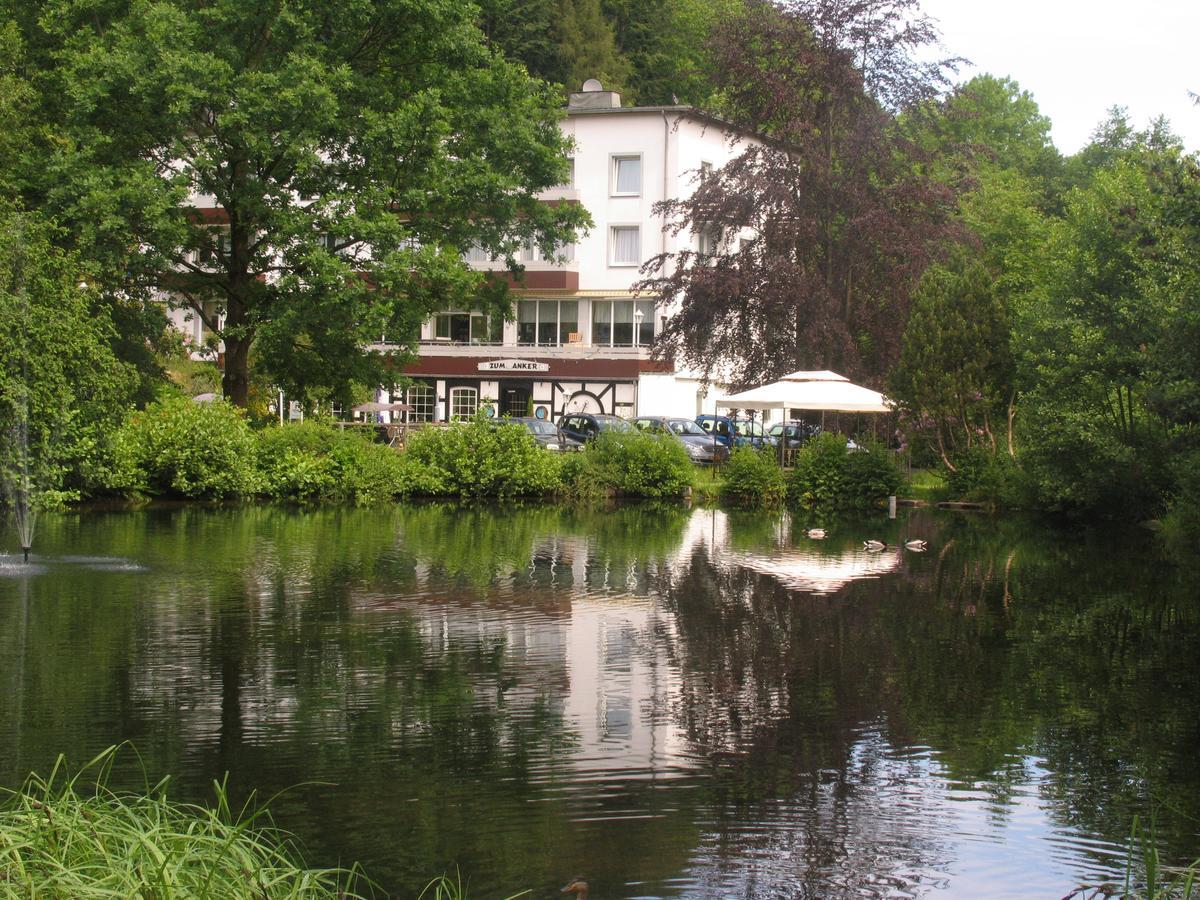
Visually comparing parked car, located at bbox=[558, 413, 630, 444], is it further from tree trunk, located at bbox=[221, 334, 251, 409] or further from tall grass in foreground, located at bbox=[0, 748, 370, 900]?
tall grass in foreground, located at bbox=[0, 748, 370, 900]

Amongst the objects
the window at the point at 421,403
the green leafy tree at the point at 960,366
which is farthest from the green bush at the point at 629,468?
the window at the point at 421,403

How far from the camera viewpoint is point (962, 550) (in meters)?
25.4

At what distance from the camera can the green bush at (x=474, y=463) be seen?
35.7 m

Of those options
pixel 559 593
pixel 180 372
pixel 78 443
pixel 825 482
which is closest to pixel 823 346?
pixel 825 482

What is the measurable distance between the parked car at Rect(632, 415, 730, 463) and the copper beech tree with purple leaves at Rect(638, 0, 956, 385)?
2.88 meters

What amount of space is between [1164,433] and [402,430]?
79.8 ft

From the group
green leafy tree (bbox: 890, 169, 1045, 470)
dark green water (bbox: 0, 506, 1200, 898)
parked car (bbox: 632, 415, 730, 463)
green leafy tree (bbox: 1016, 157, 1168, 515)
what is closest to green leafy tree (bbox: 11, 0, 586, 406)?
green leafy tree (bbox: 890, 169, 1045, 470)

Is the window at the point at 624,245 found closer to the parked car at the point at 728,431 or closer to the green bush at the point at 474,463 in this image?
the parked car at the point at 728,431

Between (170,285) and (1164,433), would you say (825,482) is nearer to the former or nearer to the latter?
(1164,433)

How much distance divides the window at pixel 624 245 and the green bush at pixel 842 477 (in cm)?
2440

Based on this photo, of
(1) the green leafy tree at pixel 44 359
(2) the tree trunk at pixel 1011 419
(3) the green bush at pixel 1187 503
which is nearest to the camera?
(3) the green bush at pixel 1187 503

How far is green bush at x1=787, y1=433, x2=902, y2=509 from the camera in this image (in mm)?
36812

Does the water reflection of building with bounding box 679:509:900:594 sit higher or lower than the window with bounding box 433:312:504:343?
lower

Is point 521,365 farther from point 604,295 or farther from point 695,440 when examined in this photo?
point 695,440
